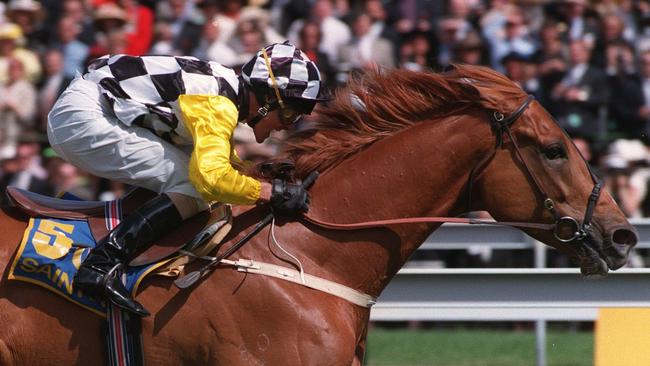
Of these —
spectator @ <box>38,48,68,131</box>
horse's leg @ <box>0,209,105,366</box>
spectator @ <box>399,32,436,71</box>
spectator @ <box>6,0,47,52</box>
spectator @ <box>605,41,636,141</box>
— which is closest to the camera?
horse's leg @ <box>0,209,105,366</box>

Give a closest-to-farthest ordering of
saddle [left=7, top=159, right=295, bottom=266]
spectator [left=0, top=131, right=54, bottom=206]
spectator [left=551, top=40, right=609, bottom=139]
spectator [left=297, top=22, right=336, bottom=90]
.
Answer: saddle [left=7, top=159, right=295, bottom=266] → spectator [left=0, top=131, right=54, bottom=206] → spectator [left=551, top=40, right=609, bottom=139] → spectator [left=297, top=22, right=336, bottom=90]

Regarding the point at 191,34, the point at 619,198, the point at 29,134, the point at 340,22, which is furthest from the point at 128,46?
the point at 619,198

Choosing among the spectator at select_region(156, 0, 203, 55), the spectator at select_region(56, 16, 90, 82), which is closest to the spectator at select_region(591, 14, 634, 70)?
the spectator at select_region(156, 0, 203, 55)

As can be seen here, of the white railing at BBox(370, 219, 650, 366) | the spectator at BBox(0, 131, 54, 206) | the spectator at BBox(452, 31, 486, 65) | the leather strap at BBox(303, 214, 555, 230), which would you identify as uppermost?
the spectator at BBox(452, 31, 486, 65)

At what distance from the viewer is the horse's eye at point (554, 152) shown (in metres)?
4.53

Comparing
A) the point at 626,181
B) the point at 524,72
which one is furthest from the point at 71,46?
the point at 626,181

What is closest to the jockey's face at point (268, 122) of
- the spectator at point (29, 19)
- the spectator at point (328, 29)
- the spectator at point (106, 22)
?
the spectator at point (328, 29)

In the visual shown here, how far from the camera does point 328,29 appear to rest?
9852 millimetres

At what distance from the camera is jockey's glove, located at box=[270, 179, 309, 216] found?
4.47 metres

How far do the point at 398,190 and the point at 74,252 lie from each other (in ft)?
4.28

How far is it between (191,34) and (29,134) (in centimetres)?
169

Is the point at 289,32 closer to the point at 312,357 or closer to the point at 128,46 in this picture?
the point at 128,46

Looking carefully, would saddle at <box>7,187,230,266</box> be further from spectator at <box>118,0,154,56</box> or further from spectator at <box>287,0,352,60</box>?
spectator at <box>118,0,154,56</box>

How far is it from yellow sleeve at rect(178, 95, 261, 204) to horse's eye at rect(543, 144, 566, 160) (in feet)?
3.79
